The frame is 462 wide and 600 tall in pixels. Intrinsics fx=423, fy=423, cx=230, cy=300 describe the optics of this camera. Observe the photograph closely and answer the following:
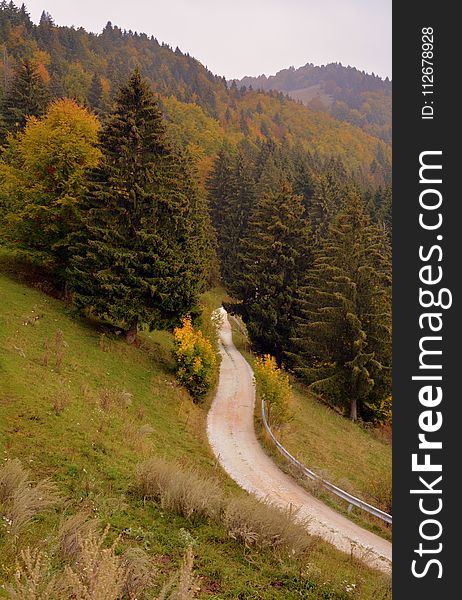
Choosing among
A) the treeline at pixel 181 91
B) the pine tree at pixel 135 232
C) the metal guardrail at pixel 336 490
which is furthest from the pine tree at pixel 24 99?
the metal guardrail at pixel 336 490

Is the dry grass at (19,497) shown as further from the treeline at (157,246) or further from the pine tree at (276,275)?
the pine tree at (276,275)

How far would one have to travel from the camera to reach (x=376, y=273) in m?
26.6

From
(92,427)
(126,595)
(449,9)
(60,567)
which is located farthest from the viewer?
(92,427)

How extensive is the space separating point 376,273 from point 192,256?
11746mm

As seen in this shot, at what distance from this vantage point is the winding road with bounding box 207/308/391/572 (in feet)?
36.7

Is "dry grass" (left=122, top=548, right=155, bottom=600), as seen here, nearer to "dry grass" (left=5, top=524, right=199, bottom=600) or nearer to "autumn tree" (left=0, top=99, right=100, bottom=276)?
"dry grass" (left=5, top=524, right=199, bottom=600)

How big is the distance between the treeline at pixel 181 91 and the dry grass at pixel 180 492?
6688 cm

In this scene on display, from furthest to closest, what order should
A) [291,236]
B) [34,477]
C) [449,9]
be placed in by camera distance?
1. [291,236]
2. [34,477]
3. [449,9]

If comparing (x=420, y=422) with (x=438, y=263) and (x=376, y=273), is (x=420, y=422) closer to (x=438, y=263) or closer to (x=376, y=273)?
(x=438, y=263)

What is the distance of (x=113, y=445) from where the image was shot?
460 inches

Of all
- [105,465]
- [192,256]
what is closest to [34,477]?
[105,465]

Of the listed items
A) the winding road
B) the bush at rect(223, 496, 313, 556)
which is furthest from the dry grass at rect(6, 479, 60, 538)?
the winding road

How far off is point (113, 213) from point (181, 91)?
127m

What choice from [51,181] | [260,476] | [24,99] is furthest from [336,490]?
[24,99]
